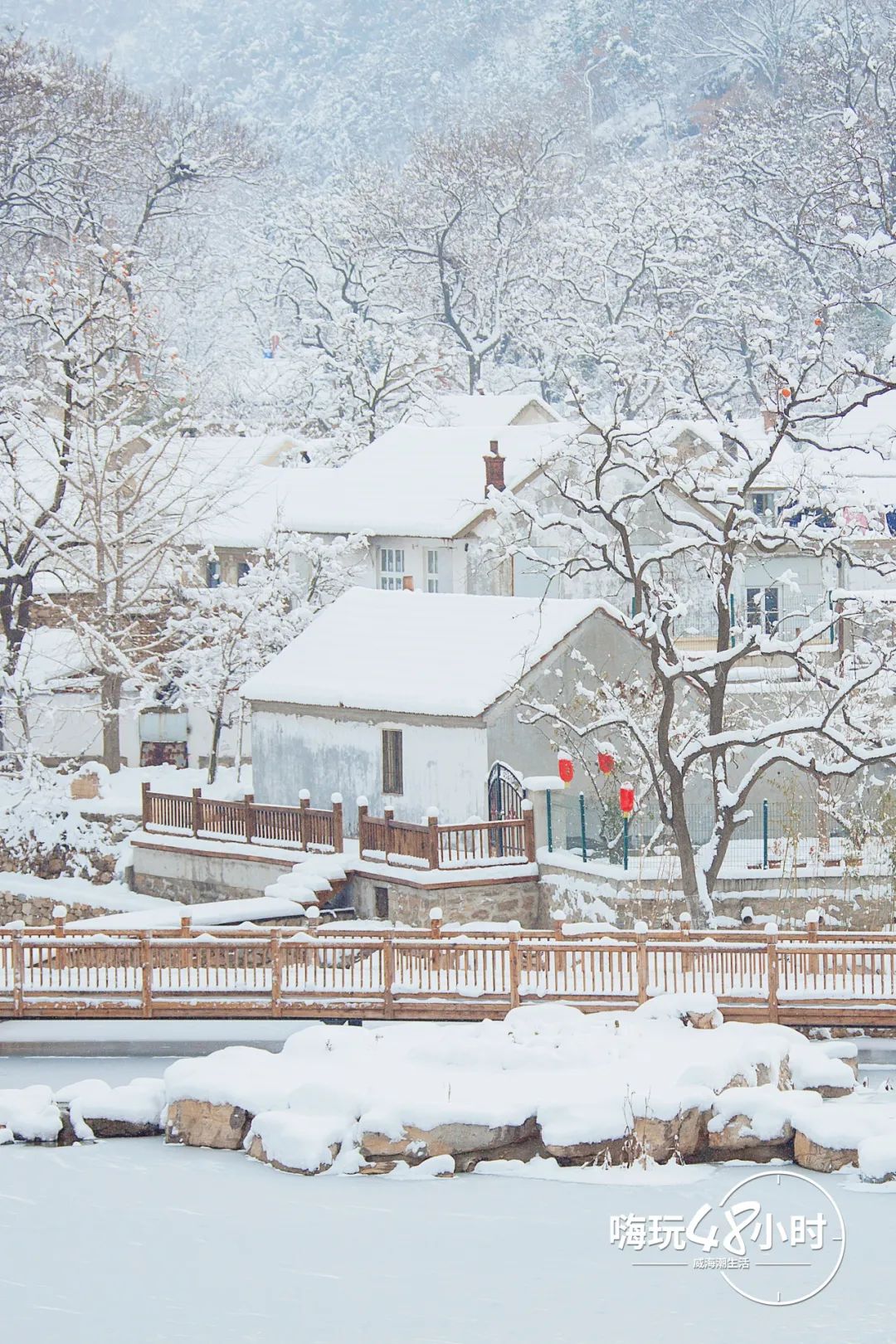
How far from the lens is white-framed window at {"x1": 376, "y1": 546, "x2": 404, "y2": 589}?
48594 millimetres

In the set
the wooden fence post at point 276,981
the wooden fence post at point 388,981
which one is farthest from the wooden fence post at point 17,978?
the wooden fence post at point 388,981

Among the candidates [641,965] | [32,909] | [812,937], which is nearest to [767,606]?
[32,909]

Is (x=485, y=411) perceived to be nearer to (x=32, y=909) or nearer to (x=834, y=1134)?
(x=32, y=909)

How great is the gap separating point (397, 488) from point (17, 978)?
22981 millimetres

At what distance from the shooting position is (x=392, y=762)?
125 feet

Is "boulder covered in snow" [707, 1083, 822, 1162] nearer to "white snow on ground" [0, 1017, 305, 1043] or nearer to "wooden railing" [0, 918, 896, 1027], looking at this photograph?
"wooden railing" [0, 918, 896, 1027]

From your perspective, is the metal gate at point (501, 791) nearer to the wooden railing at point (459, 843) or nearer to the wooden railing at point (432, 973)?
the wooden railing at point (459, 843)

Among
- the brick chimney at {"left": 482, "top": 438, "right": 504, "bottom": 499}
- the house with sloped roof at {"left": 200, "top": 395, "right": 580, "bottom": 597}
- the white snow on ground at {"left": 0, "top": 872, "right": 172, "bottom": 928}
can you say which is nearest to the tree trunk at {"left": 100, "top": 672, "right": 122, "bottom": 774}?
the white snow on ground at {"left": 0, "top": 872, "right": 172, "bottom": 928}

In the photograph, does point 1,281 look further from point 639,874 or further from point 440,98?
point 440,98

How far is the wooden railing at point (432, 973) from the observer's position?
1095 inches

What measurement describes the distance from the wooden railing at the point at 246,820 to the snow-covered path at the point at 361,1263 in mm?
12608

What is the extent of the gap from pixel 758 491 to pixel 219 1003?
2654 centimetres

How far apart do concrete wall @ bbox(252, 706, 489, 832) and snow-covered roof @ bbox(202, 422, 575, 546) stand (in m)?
8.30

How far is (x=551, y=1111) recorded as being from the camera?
81.0 ft
